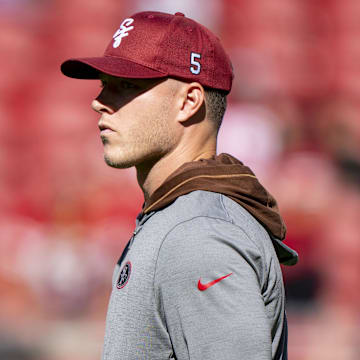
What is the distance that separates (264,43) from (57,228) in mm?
3543

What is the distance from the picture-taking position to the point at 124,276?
1.77 meters

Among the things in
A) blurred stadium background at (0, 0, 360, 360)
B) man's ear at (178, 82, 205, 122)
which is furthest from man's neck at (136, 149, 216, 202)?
blurred stadium background at (0, 0, 360, 360)

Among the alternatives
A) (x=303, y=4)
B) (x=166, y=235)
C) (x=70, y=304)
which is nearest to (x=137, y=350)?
(x=166, y=235)

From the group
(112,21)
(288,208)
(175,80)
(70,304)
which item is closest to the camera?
(175,80)

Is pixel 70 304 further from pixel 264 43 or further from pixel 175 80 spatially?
pixel 175 80

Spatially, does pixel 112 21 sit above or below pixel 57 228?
above

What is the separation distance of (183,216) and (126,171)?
6564 mm

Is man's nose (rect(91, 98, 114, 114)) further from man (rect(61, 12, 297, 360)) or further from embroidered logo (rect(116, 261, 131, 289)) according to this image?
embroidered logo (rect(116, 261, 131, 289))

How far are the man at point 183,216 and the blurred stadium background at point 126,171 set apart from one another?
18.1 feet

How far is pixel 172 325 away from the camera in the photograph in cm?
162

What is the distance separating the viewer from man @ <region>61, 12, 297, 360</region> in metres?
1.57

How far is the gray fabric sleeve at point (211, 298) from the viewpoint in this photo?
5.08ft

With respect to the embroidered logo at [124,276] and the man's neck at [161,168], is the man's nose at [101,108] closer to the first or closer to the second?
the man's neck at [161,168]

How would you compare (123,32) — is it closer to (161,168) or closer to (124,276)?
(161,168)
